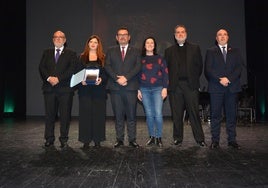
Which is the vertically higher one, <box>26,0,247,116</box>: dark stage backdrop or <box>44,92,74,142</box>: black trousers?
<box>26,0,247,116</box>: dark stage backdrop

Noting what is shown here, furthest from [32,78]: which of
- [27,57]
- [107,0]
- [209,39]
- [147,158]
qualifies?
[147,158]

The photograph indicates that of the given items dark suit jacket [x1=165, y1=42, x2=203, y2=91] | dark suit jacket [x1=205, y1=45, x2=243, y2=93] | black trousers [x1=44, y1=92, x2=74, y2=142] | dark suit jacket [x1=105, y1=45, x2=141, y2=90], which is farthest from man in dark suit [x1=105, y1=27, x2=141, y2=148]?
dark suit jacket [x1=205, y1=45, x2=243, y2=93]

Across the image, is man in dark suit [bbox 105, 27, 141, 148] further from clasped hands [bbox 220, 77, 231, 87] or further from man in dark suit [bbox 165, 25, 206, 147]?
clasped hands [bbox 220, 77, 231, 87]

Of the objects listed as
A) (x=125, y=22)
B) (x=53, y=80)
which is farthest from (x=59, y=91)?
(x=125, y=22)

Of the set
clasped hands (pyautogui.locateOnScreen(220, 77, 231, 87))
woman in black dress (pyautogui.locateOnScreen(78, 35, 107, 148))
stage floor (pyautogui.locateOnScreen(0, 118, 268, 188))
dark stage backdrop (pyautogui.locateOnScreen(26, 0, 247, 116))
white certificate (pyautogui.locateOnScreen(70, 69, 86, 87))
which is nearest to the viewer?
stage floor (pyautogui.locateOnScreen(0, 118, 268, 188))

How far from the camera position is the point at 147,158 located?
8.34 feet

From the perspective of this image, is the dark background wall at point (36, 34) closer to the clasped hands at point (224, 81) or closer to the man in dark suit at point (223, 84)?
the man in dark suit at point (223, 84)

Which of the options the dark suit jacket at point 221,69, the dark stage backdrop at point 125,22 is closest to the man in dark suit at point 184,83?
the dark suit jacket at point 221,69

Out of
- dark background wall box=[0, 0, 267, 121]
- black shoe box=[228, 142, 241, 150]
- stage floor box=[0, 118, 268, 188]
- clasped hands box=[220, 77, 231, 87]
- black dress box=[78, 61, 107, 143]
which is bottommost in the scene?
stage floor box=[0, 118, 268, 188]

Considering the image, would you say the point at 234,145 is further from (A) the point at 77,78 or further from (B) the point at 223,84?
(A) the point at 77,78

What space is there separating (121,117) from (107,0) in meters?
5.58

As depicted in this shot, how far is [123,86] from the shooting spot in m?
3.22

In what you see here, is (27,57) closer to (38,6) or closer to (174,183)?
(38,6)

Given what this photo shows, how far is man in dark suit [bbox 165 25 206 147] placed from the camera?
10.8 ft
